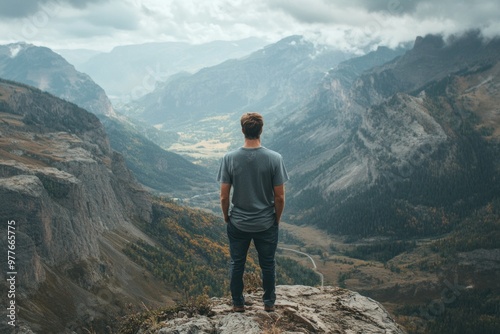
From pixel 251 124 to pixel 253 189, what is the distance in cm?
236

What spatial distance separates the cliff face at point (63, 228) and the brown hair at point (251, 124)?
3452 cm

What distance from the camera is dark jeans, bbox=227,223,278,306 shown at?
16.6 m

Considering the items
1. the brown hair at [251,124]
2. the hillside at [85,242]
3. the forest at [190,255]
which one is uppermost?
the brown hair at [251,124]

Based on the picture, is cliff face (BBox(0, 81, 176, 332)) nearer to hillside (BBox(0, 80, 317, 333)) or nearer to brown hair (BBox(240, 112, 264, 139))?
hillside (BBox(0, 80, 317, 333))

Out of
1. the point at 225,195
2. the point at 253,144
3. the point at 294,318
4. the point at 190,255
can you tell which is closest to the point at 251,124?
the point at 253,144

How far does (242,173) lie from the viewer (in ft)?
53.1

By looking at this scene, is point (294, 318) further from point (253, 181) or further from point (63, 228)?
point (63, 228)

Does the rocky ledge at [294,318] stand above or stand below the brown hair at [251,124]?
below

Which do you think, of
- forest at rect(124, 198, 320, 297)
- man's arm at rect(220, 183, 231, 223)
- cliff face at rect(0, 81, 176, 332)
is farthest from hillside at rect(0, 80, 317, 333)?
man's arm at rect(220, 183, 231, 223)

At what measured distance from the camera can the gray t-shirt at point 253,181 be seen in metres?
16.1

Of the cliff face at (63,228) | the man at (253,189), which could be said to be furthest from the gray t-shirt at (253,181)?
the cliff face at (63,228)

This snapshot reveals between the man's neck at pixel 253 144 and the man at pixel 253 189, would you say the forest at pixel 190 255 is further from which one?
the man's neck at pixel 253 144

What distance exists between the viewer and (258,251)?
16766 millimetres

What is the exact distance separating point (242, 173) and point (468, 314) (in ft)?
454
